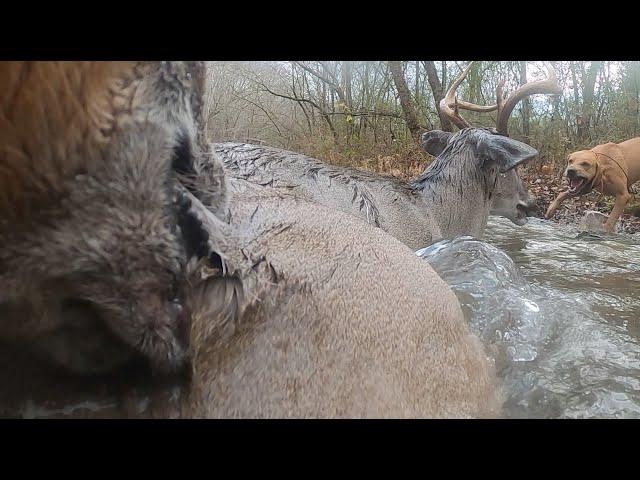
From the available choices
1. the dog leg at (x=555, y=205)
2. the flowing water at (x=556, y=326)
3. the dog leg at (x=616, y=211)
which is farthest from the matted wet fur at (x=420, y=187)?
the dog leg at (x=616, y=211)

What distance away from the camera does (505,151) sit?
3.71m

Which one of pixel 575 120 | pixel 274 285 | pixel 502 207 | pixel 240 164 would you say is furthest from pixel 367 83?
pixel 274 285

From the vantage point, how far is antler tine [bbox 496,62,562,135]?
410 centimetres

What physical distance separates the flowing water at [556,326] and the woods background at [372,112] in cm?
307

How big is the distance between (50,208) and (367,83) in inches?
267

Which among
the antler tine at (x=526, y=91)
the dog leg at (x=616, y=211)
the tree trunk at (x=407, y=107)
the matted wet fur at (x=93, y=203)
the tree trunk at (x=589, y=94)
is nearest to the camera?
the matted wet fur at (x=93, y=203)

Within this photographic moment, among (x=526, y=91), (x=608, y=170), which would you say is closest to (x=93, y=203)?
(x=526, y=91)

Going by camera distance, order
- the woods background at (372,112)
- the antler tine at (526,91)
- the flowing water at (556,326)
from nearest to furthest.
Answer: the flowing water at (556,326) → the antler tine at (526,91) → the woods background at (372,112)

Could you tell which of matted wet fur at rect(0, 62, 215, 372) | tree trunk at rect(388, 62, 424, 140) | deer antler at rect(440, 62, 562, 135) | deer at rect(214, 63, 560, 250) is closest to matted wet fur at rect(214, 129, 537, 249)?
deer at rect(214, 63, 560, 250)

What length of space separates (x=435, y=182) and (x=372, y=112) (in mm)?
3430

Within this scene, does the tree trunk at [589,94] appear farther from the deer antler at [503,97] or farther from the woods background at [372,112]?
the deer antler at [503,97]

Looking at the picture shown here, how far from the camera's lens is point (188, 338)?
0.64 metres

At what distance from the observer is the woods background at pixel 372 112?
5.79m

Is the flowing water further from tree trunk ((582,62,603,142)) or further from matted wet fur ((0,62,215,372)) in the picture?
tree trunk ((582,62,603,142))
